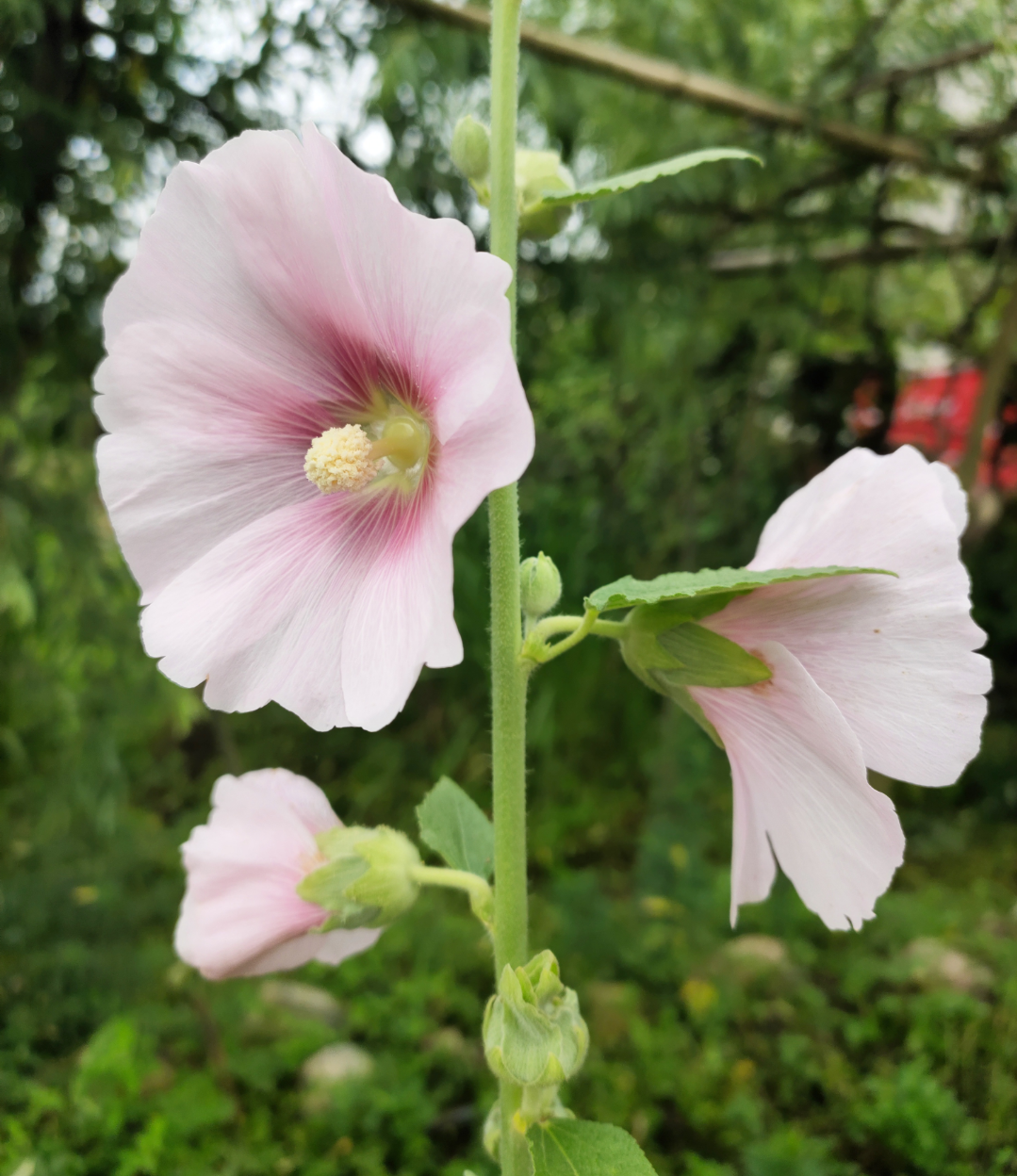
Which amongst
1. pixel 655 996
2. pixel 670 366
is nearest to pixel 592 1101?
pixel 655 996

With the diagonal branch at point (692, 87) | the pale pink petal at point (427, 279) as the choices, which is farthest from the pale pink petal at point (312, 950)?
the diagonal branch at point (692, 87)

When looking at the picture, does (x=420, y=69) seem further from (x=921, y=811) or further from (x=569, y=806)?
(x=921, y=811)

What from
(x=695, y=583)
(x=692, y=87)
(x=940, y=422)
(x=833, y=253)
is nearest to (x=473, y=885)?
(x=695, y=583)

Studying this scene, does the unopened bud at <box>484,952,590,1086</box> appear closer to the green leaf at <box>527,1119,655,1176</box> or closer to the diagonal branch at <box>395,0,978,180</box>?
the green leaf at <box>527,1119,655,1176</box>

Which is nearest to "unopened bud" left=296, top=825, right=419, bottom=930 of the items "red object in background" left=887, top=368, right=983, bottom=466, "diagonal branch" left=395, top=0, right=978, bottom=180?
"diagonal branch" left=395, top=0, right=978, bottom=180

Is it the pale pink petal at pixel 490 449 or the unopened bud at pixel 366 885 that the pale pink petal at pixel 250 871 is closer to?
the unopened bud at pixel 366 885

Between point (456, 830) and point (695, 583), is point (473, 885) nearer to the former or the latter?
point (456, 830)
